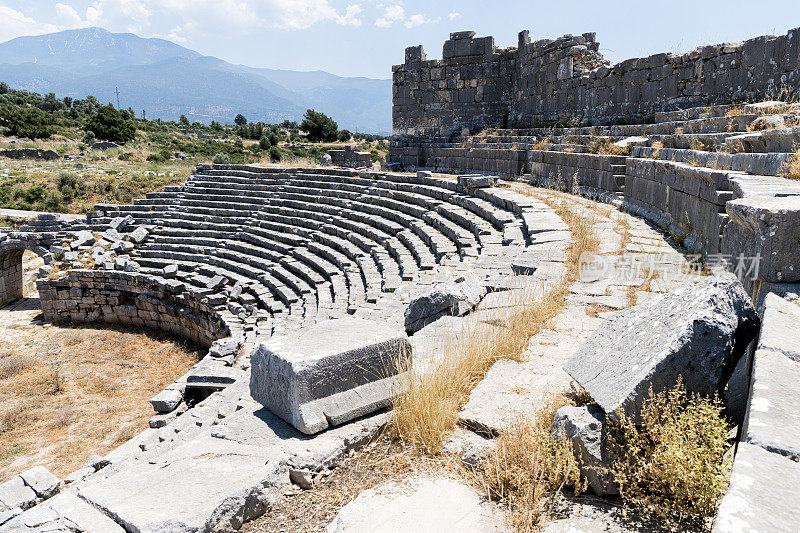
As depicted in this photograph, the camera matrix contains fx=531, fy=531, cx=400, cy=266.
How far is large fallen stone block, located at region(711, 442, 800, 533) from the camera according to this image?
1.47 m

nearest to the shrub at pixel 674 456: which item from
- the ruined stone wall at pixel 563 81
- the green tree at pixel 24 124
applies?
the ruined stone wall at pixel 563 81

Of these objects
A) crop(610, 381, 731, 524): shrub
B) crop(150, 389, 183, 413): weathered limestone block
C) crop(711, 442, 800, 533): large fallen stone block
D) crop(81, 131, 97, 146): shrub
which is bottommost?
crop(150, 389, 183, 413): weathered limestone block

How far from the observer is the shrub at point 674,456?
206cm

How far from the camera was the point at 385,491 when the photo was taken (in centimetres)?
265

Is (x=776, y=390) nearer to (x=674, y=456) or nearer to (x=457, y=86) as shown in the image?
(x=674, y=456)

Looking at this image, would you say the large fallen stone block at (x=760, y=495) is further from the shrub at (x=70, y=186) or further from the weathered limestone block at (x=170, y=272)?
the shrub at (x=70, y=186)

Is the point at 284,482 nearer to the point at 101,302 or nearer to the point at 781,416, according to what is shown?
the point at 781,416

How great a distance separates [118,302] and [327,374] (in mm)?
15080

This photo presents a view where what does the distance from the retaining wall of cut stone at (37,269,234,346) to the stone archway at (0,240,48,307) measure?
196cm

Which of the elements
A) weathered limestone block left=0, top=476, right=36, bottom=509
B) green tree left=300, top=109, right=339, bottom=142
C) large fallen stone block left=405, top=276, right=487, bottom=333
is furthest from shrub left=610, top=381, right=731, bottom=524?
green tree left=300, top=109, right=339, bottom=142

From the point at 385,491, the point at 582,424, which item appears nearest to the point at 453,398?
the point at 385,491

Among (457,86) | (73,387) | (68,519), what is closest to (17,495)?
(68,519)

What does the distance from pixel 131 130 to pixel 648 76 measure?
4532 centimetres

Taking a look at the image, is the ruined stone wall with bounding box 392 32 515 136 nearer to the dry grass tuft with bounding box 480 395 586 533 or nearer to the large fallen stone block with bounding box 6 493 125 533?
the dry grass tuft with bounding box 480 395 586 533
